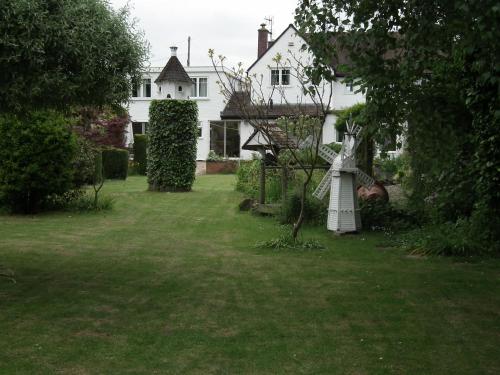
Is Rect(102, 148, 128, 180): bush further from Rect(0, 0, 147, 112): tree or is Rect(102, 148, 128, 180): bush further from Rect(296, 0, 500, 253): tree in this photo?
Rect(0, 0, 147, 112): tree

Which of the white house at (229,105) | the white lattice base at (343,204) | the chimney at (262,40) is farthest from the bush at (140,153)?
the white lattice base at (343,204)

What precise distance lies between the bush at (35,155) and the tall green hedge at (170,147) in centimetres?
650

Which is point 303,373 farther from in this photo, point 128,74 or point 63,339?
point 128,74

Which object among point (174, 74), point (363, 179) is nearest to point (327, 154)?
point (363, 179)

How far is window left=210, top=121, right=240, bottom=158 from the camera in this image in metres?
39.2

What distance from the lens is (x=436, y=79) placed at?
10031mm

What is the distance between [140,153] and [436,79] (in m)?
24.0

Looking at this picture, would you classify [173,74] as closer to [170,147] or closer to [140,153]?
[170,147]

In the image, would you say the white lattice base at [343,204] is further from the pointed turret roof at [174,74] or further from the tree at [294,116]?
the pointed turret roof at [174,74]

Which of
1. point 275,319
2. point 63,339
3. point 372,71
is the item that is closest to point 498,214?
point 372,71

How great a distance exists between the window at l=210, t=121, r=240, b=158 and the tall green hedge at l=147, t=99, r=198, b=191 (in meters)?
17.6

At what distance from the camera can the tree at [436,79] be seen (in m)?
5.72

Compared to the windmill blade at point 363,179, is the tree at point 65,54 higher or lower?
higher

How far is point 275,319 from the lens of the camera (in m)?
6.25
